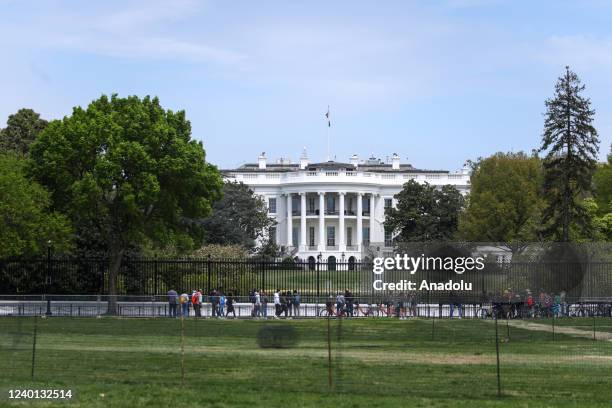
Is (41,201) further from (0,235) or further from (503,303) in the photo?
(503,303)

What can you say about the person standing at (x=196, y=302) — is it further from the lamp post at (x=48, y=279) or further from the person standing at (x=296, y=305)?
the lamp post at (x=48, y=279)

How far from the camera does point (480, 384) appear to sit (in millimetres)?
19906

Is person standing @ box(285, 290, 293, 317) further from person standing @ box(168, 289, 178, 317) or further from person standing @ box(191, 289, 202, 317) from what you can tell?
person standing @ box(168, 289, 178, 317)

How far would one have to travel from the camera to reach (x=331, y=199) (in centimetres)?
12475

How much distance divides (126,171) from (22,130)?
24.5 meters

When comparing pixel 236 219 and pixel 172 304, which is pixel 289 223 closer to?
pixel 236 219

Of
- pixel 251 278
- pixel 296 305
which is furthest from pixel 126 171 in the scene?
pixel 251 278

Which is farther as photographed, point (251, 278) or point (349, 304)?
point (251, 278)

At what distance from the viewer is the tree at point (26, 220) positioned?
153ft

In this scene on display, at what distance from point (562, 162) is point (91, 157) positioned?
30119 mm

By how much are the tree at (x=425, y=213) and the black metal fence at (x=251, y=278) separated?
39.1m

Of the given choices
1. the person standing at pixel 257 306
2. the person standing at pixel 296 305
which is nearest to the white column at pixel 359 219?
the person standing at pixel 296 305

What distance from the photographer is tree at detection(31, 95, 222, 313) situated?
4812cm

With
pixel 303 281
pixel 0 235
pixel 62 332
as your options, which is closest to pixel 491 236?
pixel 303 281
